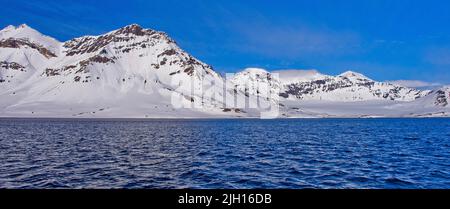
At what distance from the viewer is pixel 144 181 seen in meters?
31.2

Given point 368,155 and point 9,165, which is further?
point 368,155

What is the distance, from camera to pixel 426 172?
37250 mm

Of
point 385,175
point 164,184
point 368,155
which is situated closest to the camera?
point 164,184

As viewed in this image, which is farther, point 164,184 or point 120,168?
point 120,168

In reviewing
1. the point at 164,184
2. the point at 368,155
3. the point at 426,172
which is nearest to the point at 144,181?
the point at 164,184
